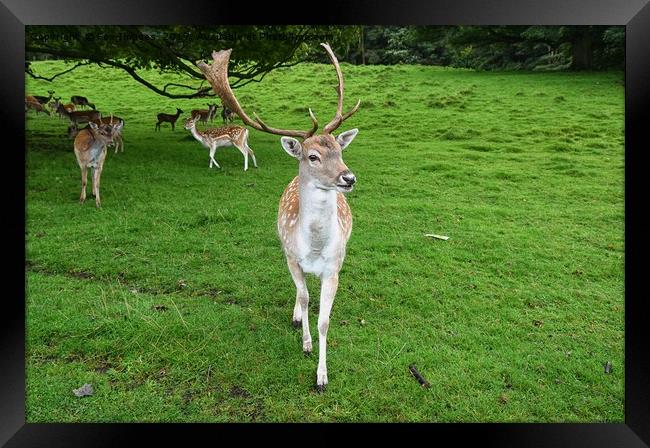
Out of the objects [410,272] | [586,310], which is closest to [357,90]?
[410,272]

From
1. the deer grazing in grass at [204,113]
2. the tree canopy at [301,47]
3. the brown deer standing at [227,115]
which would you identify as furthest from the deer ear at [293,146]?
the brown deer standing at [227,115]

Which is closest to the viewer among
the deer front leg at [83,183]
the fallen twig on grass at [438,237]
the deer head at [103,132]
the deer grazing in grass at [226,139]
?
the fallen twig on grass at [438,237]

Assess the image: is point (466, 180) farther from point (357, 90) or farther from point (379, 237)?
point (357, 90)

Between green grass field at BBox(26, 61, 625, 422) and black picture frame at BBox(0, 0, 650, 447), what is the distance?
0.32 metres

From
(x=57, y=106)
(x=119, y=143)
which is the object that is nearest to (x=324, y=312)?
(x=119, y=143)

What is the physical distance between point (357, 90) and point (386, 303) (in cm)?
794

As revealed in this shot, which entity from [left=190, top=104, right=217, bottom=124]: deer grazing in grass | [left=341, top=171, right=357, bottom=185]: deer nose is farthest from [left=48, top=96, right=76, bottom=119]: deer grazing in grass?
[left=341, top=171, right=357, bottom=185]: deer nose

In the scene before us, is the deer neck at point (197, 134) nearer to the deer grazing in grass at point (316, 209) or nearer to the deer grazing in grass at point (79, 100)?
the deer grazing in grass at point (79, 100)

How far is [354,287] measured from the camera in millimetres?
3781

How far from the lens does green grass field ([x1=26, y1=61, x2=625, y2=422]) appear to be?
8.32 feet

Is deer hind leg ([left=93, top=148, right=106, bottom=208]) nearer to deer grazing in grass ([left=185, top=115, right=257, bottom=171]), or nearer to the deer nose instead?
deer grazing in grass ([left=185, top=115, right=257, bottom=171])

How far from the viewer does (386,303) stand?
3.55 metres

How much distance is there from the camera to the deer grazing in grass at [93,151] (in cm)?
549
